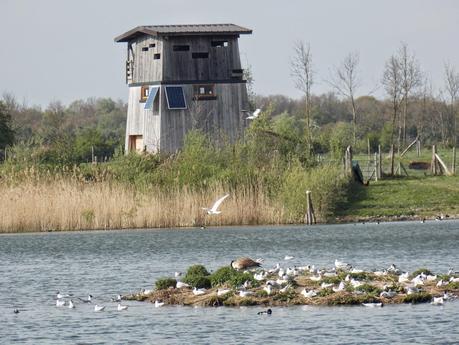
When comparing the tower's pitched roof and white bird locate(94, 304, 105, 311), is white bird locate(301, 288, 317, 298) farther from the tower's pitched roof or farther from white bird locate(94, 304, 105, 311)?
the tower's pitched roof

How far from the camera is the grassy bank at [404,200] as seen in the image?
60219 mm

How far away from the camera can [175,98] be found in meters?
81.9

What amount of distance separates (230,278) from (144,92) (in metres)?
51.6

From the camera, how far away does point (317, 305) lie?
31625 millimetres

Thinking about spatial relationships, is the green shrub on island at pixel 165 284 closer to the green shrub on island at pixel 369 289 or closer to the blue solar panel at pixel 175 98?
the green shrub on island at pixel 369 289

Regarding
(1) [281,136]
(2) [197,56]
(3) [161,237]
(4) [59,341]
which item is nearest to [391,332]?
(4) [59,341]

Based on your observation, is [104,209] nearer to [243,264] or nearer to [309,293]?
[243,264]

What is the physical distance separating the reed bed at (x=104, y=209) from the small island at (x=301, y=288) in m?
21.3

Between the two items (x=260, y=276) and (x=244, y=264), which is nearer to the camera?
(x=260, y=276)

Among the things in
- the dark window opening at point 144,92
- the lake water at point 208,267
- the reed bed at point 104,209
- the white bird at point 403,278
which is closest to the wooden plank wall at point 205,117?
the dark window opening at point 144,92

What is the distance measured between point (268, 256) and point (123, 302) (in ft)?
40.9

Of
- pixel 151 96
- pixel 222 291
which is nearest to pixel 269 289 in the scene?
pixel 222 291

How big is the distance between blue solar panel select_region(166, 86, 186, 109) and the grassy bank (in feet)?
62.7

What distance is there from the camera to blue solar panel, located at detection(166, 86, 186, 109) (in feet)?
268
